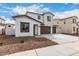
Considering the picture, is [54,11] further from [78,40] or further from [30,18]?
[78,40]

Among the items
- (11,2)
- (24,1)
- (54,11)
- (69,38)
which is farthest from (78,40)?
(11,2)

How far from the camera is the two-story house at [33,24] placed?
3.99 m

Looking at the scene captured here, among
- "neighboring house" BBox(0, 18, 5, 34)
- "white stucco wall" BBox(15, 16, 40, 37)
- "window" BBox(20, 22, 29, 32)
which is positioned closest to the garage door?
"white stucco wall" BBox(15, 16, 40, 37)

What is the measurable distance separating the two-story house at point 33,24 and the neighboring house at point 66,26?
0.17 meters

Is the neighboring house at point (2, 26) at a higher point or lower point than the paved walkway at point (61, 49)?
higher

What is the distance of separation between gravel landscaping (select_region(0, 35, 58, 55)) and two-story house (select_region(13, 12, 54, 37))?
0.19 meters

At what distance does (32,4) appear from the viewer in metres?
3.87

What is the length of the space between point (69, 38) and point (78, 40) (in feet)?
0.87

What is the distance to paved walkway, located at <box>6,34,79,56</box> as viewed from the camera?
12.2ft

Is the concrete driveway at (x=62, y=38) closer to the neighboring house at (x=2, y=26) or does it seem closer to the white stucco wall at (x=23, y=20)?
the white stucco wall at (x=23, y=20)

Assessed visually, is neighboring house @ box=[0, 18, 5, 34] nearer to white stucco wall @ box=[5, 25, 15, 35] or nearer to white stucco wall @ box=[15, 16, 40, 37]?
white stucco wall @ box=[5, 25, 15, 35]

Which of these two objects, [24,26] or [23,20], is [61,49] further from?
[23,20]

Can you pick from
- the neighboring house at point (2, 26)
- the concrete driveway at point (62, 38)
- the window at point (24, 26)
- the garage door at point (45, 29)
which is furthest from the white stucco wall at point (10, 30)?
the concrete driveway at point (62, 38)

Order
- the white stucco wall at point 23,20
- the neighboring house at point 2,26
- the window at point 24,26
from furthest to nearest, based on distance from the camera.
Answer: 1. the window at point 24,26
2. the white stucco wall at point 23,20
3. the neighboring house at point 2,26
